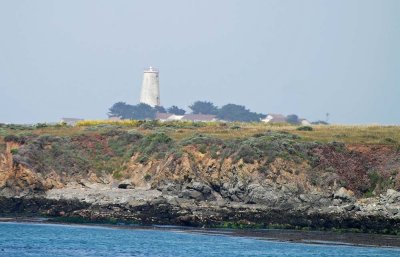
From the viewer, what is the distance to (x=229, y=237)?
2370 inches

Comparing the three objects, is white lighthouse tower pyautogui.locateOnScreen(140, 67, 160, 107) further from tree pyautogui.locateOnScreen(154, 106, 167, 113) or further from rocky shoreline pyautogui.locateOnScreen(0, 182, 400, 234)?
rocky shoreline pyautogui.locateOnScreen(0, 182, 400, 234)

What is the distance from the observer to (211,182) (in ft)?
239

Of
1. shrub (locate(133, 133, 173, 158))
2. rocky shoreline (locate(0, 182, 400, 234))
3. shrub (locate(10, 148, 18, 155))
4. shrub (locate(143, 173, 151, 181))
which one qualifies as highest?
shrub (locate(133, 133, 173, 158))

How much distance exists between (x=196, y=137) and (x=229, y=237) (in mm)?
20904

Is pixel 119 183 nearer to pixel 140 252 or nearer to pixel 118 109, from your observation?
pixel 140 252

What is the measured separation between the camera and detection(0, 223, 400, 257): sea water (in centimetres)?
5441

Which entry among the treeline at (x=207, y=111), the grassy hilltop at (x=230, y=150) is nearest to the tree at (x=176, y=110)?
the treeline at (x=207, y=111)

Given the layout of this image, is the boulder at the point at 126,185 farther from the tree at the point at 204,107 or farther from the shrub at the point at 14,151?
the tree at the point at 204,107

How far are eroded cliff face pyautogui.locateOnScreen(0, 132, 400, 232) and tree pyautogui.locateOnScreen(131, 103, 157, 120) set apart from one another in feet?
261

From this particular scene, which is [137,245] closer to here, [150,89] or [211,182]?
[211,182]

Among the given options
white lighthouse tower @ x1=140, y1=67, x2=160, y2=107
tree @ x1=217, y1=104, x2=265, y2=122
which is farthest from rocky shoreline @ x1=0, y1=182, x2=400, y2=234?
tree @ x1=217, y1=104, x2=265, y2=122

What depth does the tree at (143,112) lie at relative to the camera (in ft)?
534

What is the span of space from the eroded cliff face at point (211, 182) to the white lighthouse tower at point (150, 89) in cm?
7724

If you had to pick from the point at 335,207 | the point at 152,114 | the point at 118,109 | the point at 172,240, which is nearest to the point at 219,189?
the point at 335,207
